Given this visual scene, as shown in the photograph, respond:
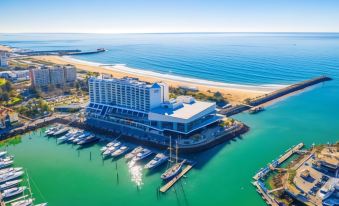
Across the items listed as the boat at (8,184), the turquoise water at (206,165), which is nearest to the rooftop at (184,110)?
the turquoise water at (206,165)

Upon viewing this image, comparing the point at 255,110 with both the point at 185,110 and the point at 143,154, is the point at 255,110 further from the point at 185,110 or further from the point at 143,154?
the point at 143,154

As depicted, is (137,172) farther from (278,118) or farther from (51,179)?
(278,118)

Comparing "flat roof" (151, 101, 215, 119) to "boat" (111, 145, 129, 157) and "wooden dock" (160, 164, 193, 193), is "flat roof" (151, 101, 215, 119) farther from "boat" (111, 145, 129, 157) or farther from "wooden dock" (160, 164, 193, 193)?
"wooden dock" (160, 164, 193, 193)

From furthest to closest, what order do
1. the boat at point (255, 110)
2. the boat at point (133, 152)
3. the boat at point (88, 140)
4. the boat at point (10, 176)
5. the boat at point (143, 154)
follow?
the boat at point (255, 110) → the boat at point (88, 140) → the boat at point (133, 152) → the boat at point (143, 154) → the boat at point (10, 176)

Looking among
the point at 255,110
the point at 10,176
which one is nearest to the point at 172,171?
the point at 10,176

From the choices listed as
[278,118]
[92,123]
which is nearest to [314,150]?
[278,118]

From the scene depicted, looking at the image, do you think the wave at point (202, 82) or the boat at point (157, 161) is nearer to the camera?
the boat at point (157, 161)

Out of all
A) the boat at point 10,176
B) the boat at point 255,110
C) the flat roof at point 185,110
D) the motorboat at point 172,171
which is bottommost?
the boat at point 10,176

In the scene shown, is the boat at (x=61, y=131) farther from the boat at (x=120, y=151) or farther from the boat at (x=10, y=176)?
the boat at (x=120, y=151)
